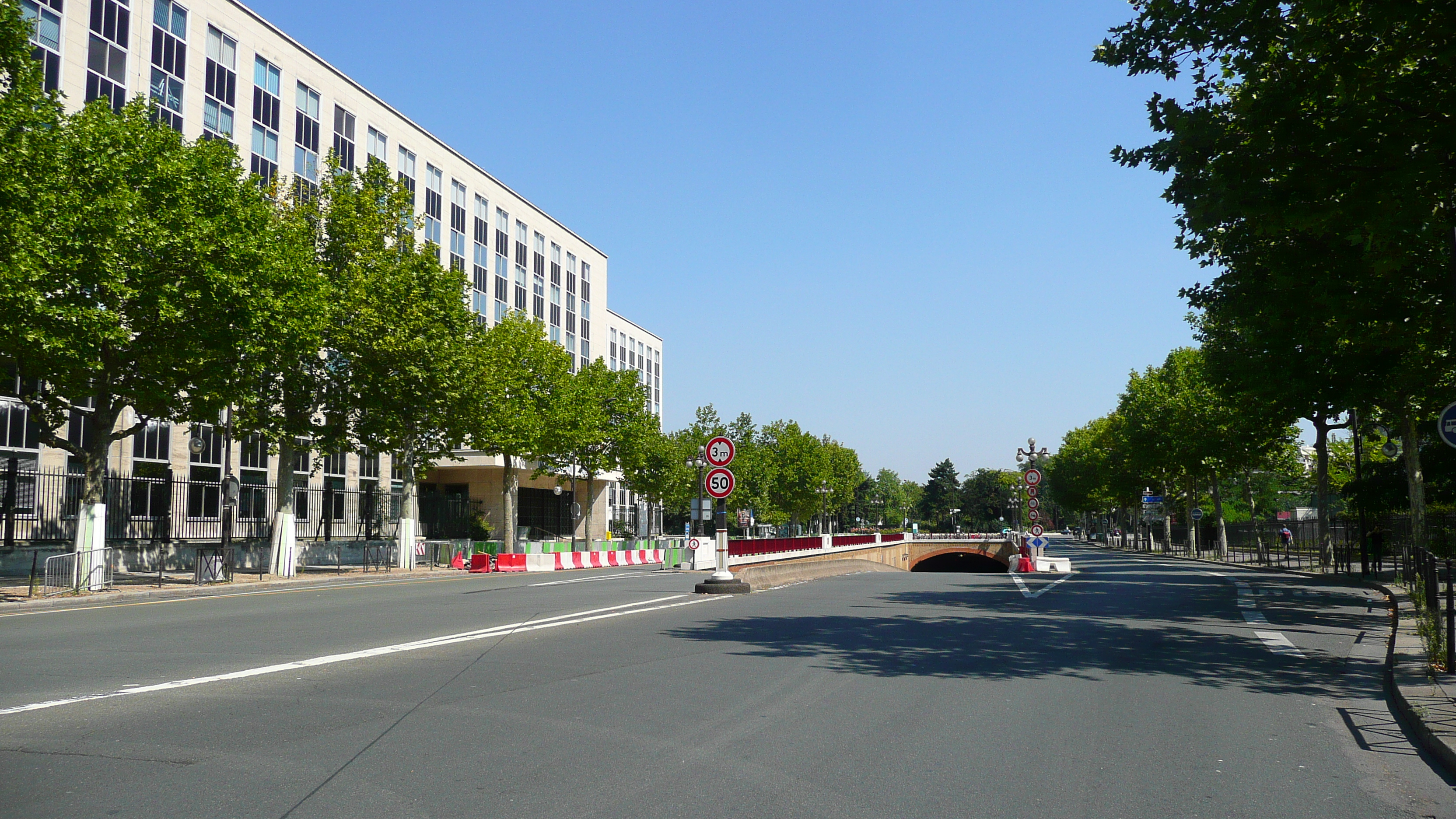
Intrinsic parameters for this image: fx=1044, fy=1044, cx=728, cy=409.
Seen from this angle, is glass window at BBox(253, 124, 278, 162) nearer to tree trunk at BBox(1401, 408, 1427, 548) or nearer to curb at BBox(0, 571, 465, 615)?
curb at BBox(0, 571, 465, 615)

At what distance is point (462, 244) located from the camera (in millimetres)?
64312

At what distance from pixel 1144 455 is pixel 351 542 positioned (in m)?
49.2

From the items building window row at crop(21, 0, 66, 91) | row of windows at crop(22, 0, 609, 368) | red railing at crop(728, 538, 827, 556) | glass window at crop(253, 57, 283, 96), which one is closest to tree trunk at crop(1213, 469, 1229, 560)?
red railing at crop(728, 538, 827, 556)

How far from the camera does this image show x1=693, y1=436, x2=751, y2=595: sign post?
20.0 meters

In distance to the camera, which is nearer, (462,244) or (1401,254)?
(1401,254)

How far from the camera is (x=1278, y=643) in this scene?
12.8 m

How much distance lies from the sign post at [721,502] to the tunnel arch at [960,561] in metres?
60.9

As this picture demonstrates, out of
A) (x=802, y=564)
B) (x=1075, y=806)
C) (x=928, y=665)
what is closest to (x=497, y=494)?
(x=802, y=564)

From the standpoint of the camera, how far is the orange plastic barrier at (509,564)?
39.8 metres

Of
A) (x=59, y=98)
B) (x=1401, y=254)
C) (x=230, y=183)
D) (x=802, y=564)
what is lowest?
(x=802, y=564)

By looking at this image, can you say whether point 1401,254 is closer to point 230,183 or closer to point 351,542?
point 230,183

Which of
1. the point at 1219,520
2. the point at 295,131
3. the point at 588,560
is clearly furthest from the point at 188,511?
the point at 1219,520

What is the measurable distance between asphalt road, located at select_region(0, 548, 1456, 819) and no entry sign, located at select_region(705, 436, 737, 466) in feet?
17.8

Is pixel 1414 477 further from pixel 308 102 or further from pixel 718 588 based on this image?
pixel 308 102
